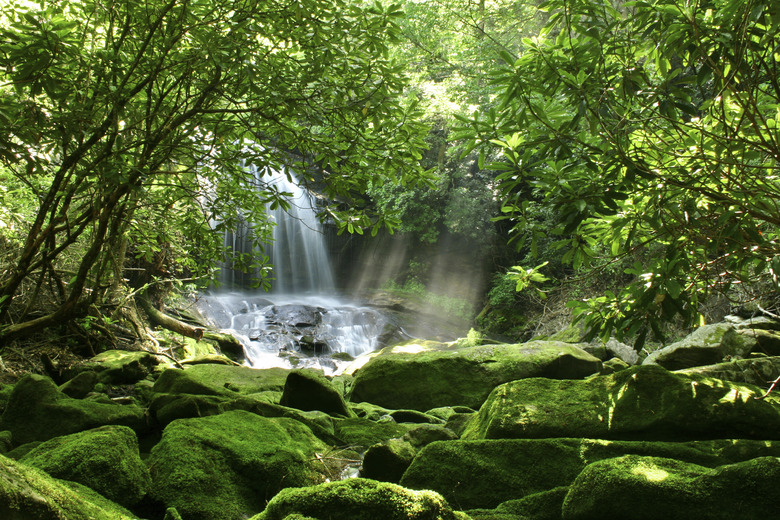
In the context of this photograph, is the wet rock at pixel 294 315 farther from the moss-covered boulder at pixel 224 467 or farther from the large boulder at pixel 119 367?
the moss-covered boulder at pixel 224 467

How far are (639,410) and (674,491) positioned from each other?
1260 mm

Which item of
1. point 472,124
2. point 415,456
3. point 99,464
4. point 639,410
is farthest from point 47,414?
point 639,410

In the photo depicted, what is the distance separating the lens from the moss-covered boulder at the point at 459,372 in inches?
Result: 258

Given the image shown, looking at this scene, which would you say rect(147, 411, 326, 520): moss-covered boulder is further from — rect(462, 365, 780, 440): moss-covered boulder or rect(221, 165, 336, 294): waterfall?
rect(221, 165, 336, 294): waterfall

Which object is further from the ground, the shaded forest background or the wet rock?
the shaded forest background

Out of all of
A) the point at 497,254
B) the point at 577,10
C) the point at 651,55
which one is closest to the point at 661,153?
the point at 651,55

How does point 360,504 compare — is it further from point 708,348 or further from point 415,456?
point 708,348

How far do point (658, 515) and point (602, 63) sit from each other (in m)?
2.25

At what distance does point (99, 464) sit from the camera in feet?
8.55

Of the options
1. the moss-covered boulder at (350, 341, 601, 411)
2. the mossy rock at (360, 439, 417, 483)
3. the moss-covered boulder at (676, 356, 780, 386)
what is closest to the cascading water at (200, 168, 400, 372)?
the moss-covered boulder at (350, 341, 601, 411)

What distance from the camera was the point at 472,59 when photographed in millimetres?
16578

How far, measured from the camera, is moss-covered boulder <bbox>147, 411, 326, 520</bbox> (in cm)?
275

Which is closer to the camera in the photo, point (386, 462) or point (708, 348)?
point (386, 462)

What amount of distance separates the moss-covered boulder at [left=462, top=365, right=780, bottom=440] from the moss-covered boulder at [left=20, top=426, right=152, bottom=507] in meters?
2.24
